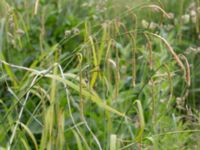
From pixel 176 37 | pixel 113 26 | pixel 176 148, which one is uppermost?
pixel 113 26

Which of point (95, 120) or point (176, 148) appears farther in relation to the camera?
point (95, 120)

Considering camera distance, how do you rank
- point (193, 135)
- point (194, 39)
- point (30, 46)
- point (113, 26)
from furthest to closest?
point (194, 39) < point (30, 46) < point (193, 135) < point (113, 26)

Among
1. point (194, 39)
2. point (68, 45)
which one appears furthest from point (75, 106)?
point (194, 39)

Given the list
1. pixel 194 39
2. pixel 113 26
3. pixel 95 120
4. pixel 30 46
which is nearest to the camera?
pixel 113 26

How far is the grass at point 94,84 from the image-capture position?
235 cm

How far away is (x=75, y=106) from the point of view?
2.96 metres

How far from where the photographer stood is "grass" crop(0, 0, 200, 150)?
2352 mm

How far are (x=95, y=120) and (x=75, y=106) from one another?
0.37 ft

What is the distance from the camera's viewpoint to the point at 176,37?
376cm

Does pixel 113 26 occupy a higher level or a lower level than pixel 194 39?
higher

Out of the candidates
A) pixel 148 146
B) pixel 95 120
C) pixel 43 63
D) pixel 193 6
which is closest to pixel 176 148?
pixel 148 146

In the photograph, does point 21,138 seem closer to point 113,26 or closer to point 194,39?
Result: point 113,26

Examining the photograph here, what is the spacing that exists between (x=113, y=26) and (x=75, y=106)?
0.61 meters

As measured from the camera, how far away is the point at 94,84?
2908 mm
